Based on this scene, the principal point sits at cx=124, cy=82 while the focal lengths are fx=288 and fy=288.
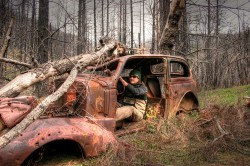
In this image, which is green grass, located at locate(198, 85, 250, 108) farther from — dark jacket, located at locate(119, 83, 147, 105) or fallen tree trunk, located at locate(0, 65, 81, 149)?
fallen tree trunk, located at locate(0, 65, 81, 149)

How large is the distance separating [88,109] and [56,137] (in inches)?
42.6

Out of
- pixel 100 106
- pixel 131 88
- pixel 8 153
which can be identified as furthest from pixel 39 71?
pixel 8 153

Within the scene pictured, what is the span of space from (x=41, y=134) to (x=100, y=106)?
55.7 inches

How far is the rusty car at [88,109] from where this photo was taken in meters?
3.76

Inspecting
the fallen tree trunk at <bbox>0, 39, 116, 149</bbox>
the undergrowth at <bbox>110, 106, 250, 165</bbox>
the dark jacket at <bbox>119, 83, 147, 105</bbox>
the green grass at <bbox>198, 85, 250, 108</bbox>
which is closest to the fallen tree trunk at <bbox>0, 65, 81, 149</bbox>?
the fallen tree trunk at <bbox>0, 39, 116, 149</bbox>

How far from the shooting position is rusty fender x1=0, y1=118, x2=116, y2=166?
3627 millimetres

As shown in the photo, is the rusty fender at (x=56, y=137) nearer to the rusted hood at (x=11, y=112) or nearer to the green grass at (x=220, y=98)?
the rusted hood at (x=11, y=112)

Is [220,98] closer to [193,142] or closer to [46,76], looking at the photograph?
[193,142]

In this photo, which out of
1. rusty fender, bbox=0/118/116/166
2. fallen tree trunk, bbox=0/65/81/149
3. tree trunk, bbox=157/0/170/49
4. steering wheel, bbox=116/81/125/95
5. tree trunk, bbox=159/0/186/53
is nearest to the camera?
fallen tree trunk, bbox=0/65/81/149

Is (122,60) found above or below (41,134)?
above

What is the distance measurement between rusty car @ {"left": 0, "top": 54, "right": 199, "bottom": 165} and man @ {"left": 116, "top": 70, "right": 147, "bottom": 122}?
0.29 metres

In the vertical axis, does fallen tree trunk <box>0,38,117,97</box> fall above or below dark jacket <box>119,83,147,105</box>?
above

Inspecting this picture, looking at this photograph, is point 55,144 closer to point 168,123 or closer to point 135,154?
point 135,154

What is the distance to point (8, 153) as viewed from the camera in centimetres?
361
